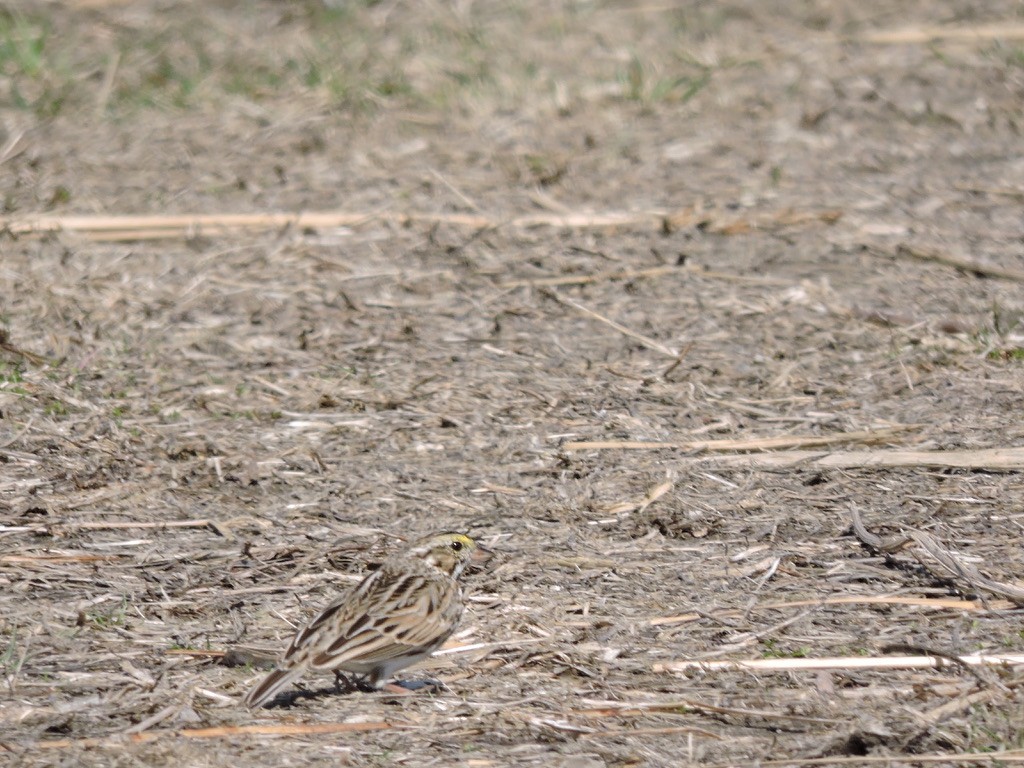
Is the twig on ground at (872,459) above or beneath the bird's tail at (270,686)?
beneath

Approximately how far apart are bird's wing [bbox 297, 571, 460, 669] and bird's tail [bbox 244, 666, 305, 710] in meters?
0.07

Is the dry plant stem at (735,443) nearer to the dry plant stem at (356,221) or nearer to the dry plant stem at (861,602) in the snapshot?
the dry plant stem at (861,602)

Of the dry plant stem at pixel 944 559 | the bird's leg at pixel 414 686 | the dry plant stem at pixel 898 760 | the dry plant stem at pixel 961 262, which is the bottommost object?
the dry plant stem at pixel 961 262

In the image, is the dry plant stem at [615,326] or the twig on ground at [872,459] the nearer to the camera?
the twig on ground at [872,459]

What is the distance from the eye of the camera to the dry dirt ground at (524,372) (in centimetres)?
464

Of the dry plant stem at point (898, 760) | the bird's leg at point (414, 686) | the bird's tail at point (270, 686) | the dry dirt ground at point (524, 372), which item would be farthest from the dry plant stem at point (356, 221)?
the dry plant stem at point (898, 760)

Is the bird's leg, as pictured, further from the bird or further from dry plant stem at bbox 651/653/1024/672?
dry plant stem at bbox 651/653/1024/672

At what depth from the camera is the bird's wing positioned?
4.54 m

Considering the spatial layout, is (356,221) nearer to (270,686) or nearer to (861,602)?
(861,602)

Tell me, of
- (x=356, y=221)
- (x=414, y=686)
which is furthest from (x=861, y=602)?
(x=356, y=221)

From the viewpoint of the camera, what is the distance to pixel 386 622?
15.4 ft

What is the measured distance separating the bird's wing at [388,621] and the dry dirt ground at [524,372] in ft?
0.59

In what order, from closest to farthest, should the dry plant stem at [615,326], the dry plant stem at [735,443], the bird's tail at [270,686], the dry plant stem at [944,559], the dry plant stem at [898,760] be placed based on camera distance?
the dry plant stem at [898,760]
the bird's tail at [270,686]
the dry plant stem at [944,559]
the dry plant stem at [735,443]
the dry plant stem at [615,326]

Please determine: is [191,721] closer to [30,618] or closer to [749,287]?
[30,618]
